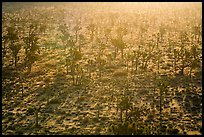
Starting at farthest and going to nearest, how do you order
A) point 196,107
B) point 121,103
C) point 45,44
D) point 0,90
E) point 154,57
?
1. point 45,44
2. point 154,57
3. point 0,90
4. point 196,107
5. point 121,103

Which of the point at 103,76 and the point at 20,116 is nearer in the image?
the point at 20,116

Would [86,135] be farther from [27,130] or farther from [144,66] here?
[144,66]

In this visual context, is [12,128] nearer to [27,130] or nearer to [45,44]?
[27,130]

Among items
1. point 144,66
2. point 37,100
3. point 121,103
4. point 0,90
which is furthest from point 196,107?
point 0,90

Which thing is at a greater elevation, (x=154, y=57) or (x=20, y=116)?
(x=154, y=57)

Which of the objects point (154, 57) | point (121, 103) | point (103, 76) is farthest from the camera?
point (154, 57)

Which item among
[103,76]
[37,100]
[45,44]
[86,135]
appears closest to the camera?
[86,135]

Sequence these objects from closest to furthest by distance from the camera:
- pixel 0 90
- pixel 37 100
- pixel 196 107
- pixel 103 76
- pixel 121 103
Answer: pixel 121 103 < pixel 196 107 < pixel 37 100 < pixel 0 90 < pixel 103 76

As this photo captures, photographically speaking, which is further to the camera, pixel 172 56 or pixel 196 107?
pixel 172 56

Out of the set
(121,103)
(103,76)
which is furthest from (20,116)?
(103,76)
